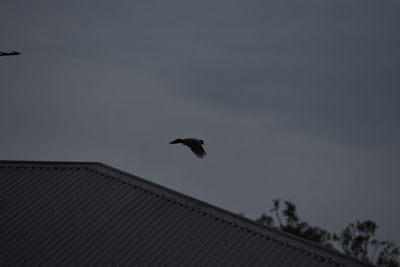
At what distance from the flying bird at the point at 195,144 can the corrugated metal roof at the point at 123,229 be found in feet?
3.88

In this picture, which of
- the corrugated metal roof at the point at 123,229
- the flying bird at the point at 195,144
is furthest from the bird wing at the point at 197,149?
the corrugated metal roof at the point at 123,229

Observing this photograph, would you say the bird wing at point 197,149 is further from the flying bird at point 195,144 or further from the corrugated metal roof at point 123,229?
the corrugated metal roof at point 123,229

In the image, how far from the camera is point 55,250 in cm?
1188

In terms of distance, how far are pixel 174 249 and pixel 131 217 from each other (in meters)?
1.77

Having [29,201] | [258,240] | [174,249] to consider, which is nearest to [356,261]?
[258,240]

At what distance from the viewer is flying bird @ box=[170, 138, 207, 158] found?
13.9 metres

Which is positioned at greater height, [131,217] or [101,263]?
[131,217]

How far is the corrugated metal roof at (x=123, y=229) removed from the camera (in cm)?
Result: 1143

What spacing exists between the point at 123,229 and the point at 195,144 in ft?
9.49

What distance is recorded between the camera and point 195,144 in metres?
13.9

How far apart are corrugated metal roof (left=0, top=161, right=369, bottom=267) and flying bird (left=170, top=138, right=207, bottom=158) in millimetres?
1181

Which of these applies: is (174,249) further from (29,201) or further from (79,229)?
(29,201)

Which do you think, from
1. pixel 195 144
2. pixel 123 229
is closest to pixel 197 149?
pixel 195 144

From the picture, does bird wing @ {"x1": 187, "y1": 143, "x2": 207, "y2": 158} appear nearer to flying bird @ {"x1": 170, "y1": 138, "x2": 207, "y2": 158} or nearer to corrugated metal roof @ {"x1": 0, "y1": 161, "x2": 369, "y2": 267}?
flying bird @ {"x1": 170, "y1": 138, "x2": 207, "y2": 158}
